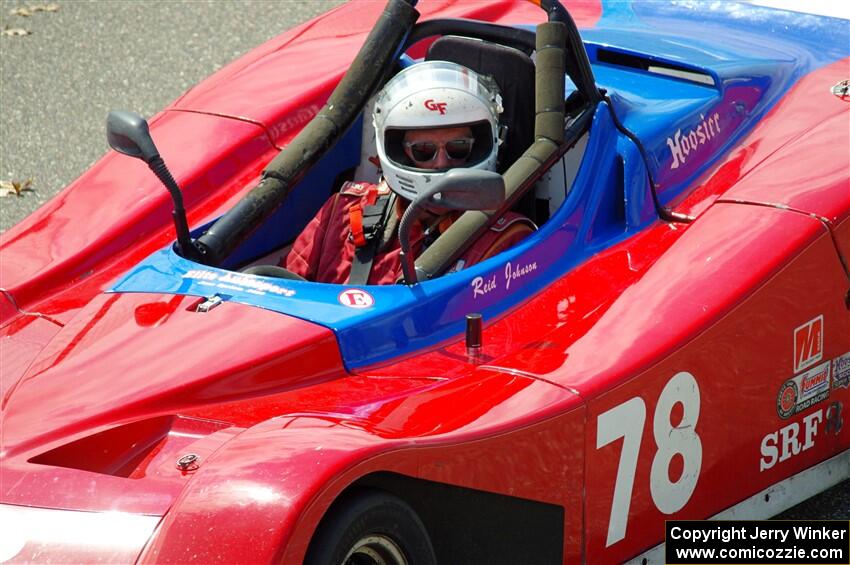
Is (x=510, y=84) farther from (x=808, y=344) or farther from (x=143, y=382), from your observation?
(x=143, y=382)

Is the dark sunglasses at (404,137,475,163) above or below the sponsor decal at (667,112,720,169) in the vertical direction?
below

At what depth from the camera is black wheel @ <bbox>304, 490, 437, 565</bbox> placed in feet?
9.75

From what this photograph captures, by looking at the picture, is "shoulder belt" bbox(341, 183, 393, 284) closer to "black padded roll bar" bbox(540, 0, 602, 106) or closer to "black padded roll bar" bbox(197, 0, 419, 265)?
"black padded roll bar" bbox(197, 0, 419, 265)

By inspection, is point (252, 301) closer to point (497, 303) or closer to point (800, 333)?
point (497, 303)

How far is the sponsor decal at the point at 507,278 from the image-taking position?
4.03 m

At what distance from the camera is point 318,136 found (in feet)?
15.2

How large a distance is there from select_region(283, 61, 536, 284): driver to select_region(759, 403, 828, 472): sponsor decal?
0.97m

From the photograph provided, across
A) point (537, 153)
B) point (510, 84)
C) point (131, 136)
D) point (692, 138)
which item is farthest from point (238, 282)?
point (692, 138)

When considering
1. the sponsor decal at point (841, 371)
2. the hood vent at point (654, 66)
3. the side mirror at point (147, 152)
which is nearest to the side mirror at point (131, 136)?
the side mirror at point (147, 152)

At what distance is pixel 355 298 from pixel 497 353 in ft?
1.42

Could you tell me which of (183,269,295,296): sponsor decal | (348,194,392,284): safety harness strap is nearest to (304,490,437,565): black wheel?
(183,269,295,296): sponsor decal

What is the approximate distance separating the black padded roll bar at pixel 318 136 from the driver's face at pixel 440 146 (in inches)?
20.2

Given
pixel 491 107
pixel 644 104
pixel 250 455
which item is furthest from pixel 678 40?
pixel 250 455

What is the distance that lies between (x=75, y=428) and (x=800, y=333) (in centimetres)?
208
